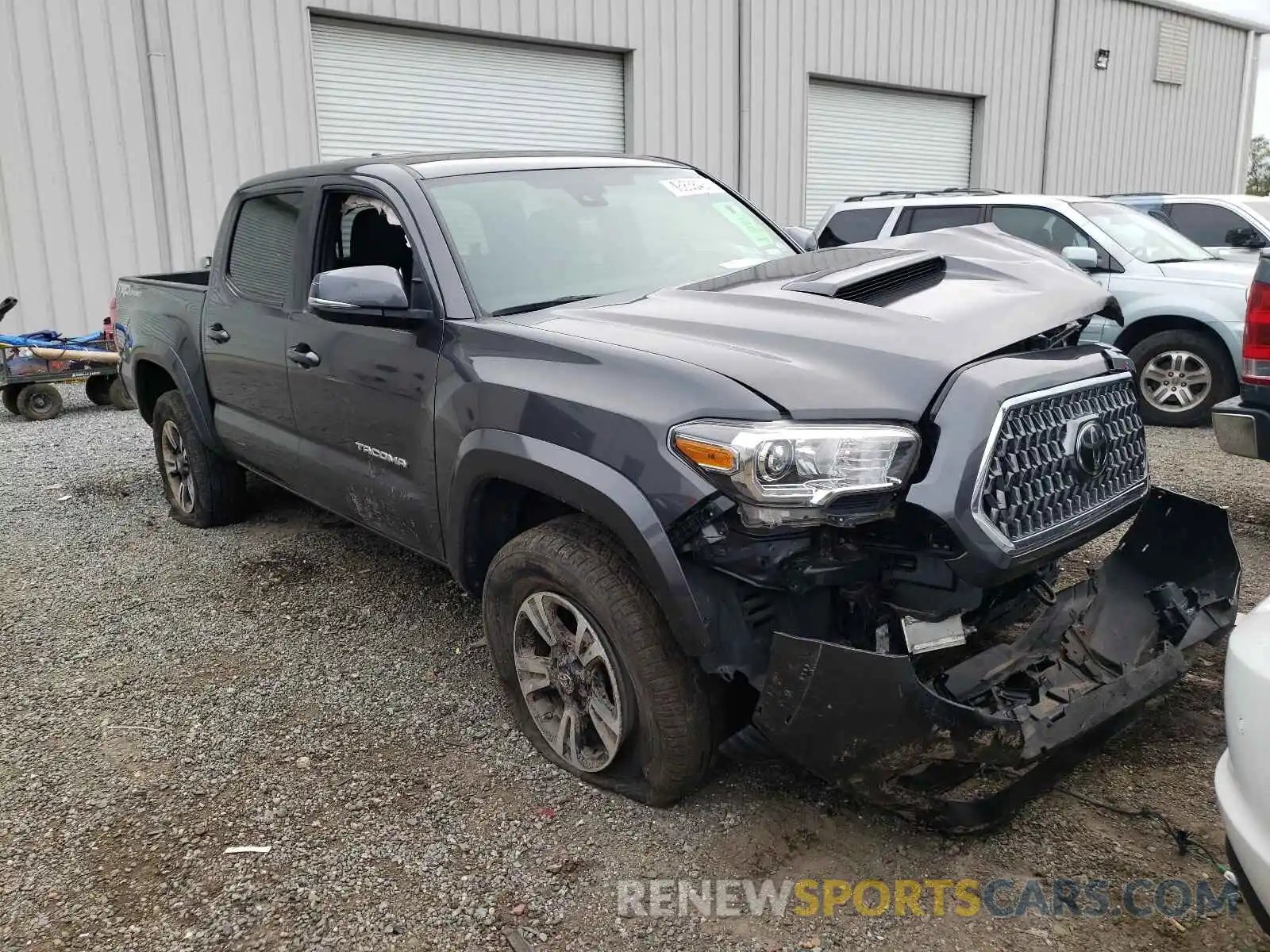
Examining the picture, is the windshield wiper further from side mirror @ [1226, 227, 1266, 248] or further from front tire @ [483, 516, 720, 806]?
side mirror @ [1226, 227, 1266, 248]

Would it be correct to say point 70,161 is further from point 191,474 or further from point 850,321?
point 850,321

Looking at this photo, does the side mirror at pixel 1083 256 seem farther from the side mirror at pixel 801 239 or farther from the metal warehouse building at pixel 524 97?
the metal warehouse building at pixel 524 97

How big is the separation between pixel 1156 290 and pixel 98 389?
30.3 ft

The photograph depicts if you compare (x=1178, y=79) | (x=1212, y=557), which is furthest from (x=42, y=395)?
(x=1178, y=79)

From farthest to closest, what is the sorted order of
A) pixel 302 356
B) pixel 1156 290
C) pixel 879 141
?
pixel 879 141 → pixel 1156 290 → pixel 302 356

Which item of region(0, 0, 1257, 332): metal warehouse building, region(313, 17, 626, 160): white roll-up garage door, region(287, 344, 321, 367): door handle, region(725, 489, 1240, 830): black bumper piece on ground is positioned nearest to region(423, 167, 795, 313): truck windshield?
region(287, 344, 321, 367): door handle

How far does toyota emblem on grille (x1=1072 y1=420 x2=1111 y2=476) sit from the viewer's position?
98.7 inches

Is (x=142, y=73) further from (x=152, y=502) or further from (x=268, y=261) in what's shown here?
(x=268, y=261)

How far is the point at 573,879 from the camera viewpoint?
2523 mm

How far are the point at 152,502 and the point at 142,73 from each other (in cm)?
629

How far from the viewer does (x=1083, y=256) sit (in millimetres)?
7172

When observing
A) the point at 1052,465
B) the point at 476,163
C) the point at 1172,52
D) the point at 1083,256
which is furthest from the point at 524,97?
the point at 1172,52

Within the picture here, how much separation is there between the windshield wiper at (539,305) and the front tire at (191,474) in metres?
→ 2.74

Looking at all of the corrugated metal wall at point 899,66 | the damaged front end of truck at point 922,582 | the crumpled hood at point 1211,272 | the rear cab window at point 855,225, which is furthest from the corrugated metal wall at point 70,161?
the damaged front end of truck at point 922,582
